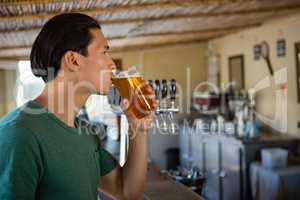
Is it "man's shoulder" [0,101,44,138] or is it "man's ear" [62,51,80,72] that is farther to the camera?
"man's ear" [62,51,80,72]

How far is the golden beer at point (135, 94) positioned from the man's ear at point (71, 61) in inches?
8.2

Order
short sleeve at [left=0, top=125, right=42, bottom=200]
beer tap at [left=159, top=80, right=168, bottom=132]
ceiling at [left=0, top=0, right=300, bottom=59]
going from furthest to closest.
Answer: ceiling at [left=0, top=0, right=300, bottom=59], beer tap at [left=159, top=80, right=168, bottom=132], short sleeve at [left=0, top=125, right=42, bottom=200]

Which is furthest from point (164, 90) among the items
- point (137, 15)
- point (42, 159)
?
point (137, 15)

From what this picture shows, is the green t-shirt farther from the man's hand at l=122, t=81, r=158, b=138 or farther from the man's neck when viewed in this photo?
the man's hand at l=122, t=81, r=158, b=138

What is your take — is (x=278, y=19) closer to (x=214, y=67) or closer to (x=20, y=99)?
(x=214, y=67)

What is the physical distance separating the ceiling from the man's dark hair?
87 centimetres

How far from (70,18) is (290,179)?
3168 millimetres

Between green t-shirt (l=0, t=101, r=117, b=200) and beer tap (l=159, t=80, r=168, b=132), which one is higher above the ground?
beer tap (l=159, t=80, r=168, b=132)

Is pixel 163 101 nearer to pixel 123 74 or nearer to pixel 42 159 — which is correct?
pixel 123 74

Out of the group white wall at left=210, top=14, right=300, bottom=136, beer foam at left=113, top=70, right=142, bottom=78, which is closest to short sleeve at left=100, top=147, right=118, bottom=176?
beer foam at left=113, top=70, right=142, bottom=78

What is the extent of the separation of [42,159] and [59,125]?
144 mm

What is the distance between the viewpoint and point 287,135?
14.6ft

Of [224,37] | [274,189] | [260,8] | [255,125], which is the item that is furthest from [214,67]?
[274,189]

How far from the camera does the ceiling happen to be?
2617mm
